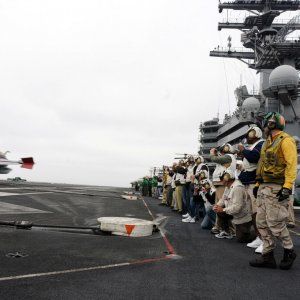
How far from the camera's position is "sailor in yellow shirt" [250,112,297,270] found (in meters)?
4.57

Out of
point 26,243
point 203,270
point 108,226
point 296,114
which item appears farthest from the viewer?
point 296,114

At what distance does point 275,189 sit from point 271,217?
1.24 ft

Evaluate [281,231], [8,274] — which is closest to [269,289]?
[281,231]

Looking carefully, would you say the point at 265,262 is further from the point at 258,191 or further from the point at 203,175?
the point at 203,175

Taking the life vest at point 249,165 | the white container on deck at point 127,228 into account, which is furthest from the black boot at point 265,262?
the white container on deck at point 127,228

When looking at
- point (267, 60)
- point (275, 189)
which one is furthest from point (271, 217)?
point (267, 60)

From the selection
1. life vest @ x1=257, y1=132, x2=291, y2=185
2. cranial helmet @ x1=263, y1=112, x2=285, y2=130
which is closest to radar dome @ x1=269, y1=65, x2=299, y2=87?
cranial helmet @ x1=263, y1=112, x2=285, y2=130

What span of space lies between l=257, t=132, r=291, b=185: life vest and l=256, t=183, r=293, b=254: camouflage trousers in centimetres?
10

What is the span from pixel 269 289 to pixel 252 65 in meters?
53.6

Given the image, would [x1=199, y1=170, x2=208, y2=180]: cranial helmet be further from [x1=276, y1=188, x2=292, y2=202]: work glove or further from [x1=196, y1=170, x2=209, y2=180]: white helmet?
[x1=276, y1=188, x2=292, y2=202]: work glove

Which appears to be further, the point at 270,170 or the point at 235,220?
the point at 235,220

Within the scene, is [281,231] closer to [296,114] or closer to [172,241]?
[172,241]

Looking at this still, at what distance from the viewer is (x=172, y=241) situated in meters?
6.22

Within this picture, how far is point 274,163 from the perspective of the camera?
4777 mm
